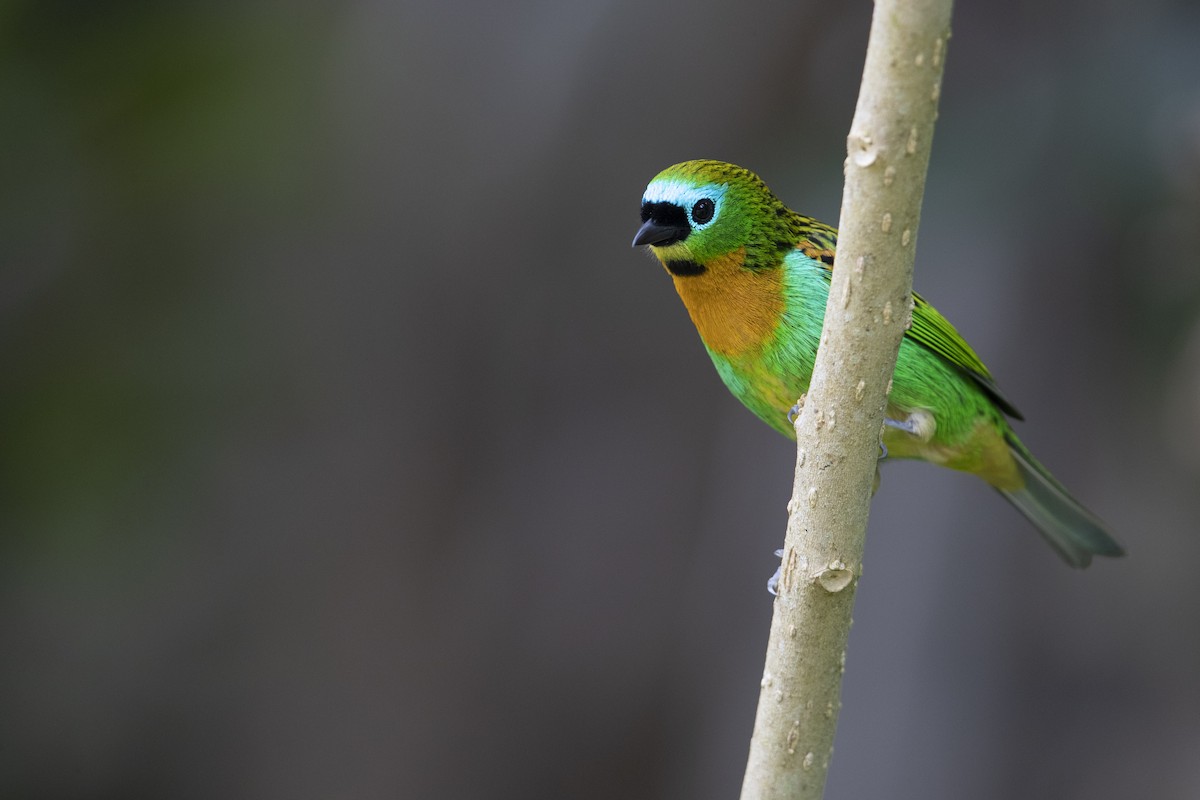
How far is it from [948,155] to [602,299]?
178cm

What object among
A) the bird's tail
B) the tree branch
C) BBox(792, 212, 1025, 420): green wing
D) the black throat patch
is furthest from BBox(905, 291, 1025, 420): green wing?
the tree branch

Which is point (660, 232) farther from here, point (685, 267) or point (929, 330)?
point (929, 330)

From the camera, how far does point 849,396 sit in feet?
6.65

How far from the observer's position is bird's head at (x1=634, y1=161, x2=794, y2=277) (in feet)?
9.96

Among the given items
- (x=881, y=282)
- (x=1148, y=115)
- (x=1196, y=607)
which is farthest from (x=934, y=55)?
(x=1196, y=607)

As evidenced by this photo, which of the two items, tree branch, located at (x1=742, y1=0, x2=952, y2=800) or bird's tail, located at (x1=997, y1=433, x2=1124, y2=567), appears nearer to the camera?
tree branch, located at (x1=742, y1=0, x2=952, y2=800)

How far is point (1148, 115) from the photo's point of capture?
4348mm

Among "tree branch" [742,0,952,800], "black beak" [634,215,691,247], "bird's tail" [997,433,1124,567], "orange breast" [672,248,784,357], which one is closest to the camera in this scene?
"tree branch" [742,0,952,800]

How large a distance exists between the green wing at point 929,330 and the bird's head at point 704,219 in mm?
121

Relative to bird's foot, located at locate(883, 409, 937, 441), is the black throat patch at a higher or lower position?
higher

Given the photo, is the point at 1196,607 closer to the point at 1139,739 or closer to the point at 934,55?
the point at 1139,739

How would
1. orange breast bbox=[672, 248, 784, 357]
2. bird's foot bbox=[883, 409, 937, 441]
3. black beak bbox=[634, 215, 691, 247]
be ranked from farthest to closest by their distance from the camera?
1. bird's foot bbox=[883, 409, 937, 441]
2. orange breast bbox=[672, 248, 784, 357]
3. black beak bbox=[634, 215, 691, 247]

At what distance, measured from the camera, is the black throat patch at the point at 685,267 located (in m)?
3.12

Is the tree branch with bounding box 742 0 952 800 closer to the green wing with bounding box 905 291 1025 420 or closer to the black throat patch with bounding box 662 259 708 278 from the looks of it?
the black throat patch with bounding box 662 259 708 278
